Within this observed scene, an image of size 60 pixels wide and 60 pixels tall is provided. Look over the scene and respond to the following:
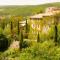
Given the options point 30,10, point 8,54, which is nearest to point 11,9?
point 30,10

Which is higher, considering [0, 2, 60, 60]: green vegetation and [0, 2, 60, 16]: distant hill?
[0, 2, 60, 16]: distant hill

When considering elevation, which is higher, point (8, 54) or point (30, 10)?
point (30, 10)

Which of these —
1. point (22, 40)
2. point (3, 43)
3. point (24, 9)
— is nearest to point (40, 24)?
point (22, 40)

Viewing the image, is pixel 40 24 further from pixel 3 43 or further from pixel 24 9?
pixel 24 9

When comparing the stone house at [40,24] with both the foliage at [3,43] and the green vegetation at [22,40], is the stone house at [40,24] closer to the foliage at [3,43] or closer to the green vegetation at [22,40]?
the green vegetation at [22,40]

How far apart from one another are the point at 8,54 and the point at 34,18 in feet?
8.29

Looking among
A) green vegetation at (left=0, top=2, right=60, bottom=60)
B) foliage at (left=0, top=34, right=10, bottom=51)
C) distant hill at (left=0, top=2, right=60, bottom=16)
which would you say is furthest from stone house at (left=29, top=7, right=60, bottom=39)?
distant hill at (left=0, top=2, right=60, bottom=16)

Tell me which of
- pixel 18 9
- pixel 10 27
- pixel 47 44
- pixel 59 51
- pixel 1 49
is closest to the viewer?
pixel 59 51

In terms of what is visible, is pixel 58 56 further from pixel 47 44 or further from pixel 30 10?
pixel 30 10

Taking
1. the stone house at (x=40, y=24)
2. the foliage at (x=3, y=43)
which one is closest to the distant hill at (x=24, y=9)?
the stone house at (x=40, y=24)

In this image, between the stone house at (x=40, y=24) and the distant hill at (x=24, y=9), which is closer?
the stone house at (x=40, y=24)

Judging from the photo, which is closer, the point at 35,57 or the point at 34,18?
the point at 35,57

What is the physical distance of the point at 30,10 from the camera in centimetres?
1228

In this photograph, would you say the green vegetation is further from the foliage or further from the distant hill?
the distant hill
